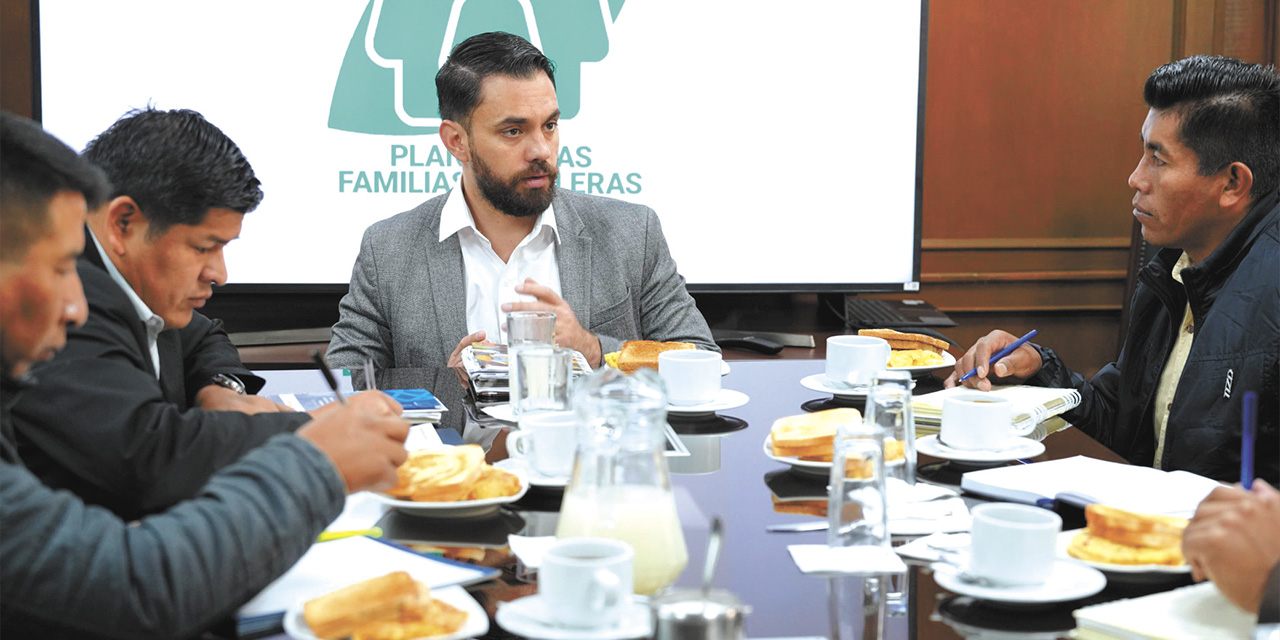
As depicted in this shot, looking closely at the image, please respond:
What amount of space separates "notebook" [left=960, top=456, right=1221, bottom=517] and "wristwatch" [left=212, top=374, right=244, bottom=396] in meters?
1.09

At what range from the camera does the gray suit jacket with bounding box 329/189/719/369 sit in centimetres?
266

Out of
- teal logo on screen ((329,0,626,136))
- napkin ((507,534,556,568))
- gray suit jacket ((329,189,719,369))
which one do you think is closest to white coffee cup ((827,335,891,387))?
gray suit jacket ((329,189,719,369))

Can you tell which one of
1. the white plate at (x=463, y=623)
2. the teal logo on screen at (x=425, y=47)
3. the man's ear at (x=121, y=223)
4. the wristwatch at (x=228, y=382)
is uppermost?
the teal logo on screen at (x=425, y=47)

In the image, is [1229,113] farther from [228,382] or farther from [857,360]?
[228,382]

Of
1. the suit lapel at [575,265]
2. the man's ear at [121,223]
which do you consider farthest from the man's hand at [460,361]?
the man's ear at [121,223]

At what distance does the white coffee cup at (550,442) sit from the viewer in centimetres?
134

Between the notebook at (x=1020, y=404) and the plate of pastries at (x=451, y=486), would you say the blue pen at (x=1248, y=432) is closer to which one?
the notebook at (x=1020, y=404)

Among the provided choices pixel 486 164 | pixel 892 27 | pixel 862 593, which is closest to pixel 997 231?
pixel 892 27

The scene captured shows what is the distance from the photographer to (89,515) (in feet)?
2.75

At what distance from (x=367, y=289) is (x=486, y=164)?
0.41 meters

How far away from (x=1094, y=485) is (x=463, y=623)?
0.81m

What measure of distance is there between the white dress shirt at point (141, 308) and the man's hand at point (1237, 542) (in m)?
1.15

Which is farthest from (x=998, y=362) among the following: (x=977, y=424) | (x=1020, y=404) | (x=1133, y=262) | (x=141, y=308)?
(x=1133, y=262)

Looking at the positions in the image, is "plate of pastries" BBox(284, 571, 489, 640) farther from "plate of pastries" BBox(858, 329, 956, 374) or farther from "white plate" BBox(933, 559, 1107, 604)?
"plate of pastries" BBox(858, 329, 956, 374)
